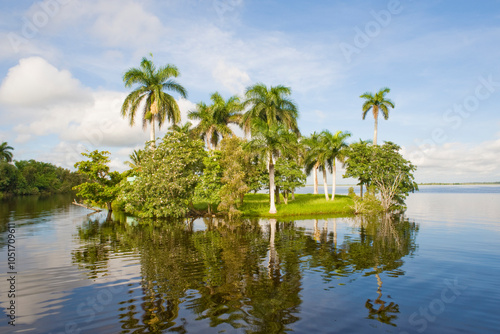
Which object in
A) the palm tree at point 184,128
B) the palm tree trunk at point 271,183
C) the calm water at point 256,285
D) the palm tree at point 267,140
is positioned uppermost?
the palm tree at point 184,128

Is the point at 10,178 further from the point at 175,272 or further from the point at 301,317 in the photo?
the point at 301,317

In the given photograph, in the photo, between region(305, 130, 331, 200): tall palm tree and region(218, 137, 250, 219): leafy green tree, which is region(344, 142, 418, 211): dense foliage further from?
region(218, 137, 250, 219): leafy green tree

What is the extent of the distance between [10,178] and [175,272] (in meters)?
116

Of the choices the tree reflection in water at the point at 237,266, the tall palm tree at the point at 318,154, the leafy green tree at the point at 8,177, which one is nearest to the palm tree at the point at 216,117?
the tall palm tree at the point at 318,154

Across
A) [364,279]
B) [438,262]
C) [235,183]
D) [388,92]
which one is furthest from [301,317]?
[388,92]

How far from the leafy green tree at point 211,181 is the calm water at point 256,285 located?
45.7 feet

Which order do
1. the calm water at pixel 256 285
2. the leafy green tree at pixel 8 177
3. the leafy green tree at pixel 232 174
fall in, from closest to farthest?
the calm water at pixel 256 285 < the leafy green tree at pixel 232 174 < the leafy green tree at pixel 8 177

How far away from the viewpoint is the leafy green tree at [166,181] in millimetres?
33406

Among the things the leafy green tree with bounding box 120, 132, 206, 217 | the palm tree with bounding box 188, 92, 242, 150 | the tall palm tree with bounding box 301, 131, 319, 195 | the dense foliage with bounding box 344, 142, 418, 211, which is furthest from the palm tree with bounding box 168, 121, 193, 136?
the dense foliage with bounding box 344, 142, 418, 211

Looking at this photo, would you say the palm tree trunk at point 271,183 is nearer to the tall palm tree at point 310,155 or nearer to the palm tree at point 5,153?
the tall palm tree at point 310,155

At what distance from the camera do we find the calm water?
836cm

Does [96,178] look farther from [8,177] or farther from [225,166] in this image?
[8,177]

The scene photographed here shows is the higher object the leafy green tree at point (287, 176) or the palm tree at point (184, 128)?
the palm tree at point (184, 128)

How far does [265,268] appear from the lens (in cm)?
1369
